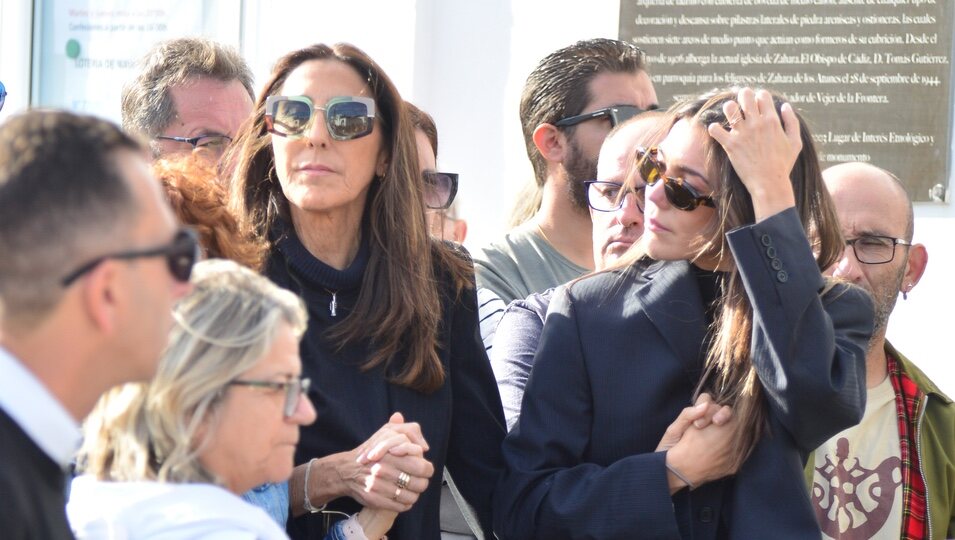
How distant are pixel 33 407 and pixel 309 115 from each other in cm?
158

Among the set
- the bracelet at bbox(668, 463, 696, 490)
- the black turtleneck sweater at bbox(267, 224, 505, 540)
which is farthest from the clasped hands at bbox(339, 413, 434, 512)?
the bracelet at bbox(668, 463, 696, 490)

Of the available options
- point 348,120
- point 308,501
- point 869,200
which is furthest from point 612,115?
point 308,501

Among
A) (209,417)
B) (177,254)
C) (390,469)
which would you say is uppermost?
(177,254)

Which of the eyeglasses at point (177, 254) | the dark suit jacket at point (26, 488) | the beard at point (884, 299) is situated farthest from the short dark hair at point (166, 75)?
the dark suit jacket at point (26, 488)

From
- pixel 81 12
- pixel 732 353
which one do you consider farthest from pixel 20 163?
pixel 81 12

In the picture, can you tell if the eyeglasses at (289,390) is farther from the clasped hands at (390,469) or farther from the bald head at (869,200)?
the bald head at (869,200)

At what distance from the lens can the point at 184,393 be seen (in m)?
2.14

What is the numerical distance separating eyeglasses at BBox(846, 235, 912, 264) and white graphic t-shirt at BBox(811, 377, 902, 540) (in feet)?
1.78

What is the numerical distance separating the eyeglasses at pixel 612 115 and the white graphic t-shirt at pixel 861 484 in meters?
1.37

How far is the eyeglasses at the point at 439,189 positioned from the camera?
4.24 meters

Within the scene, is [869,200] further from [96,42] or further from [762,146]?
[96,42]

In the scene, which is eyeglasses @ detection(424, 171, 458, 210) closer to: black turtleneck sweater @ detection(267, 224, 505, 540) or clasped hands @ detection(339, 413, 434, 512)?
black turtleneck sweater @ detection(267, 224, 505, 540)

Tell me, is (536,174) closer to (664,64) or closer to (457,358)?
(664,64)

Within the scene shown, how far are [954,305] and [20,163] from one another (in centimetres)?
415
